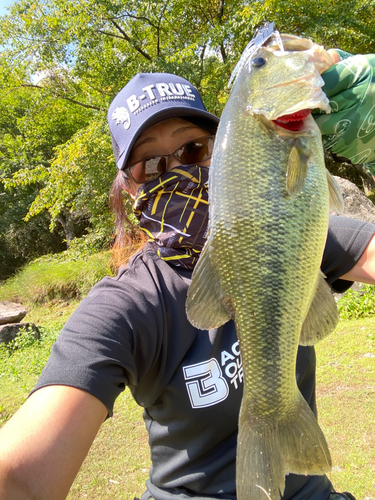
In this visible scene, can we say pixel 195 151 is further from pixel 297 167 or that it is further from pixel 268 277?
pixel 268 277

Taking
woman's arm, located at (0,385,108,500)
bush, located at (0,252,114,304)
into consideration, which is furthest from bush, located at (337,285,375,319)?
bush, located at (0,252,114,304)

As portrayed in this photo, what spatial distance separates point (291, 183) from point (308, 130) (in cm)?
23

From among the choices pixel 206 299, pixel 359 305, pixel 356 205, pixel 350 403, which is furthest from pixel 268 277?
pixel 356 205

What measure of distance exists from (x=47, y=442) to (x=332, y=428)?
3.58 metres

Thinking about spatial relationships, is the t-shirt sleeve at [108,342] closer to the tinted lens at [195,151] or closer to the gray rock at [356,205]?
the tinted lens at [195,151]

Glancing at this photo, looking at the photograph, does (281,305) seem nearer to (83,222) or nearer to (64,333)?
(64,333)

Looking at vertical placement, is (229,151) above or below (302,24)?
below

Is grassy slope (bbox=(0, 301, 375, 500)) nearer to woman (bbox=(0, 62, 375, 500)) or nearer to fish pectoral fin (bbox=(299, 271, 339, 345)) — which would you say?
woman (bbox=(0, 62, 375, 500))

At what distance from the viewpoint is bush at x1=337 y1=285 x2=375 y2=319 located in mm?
6512

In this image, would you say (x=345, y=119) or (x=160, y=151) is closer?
(x=345, y=119)

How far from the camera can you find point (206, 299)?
130cm

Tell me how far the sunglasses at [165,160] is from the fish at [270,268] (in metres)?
0.61

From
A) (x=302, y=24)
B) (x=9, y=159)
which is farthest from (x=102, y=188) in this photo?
(x=9, y=159)

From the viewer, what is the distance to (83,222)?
2239cm
